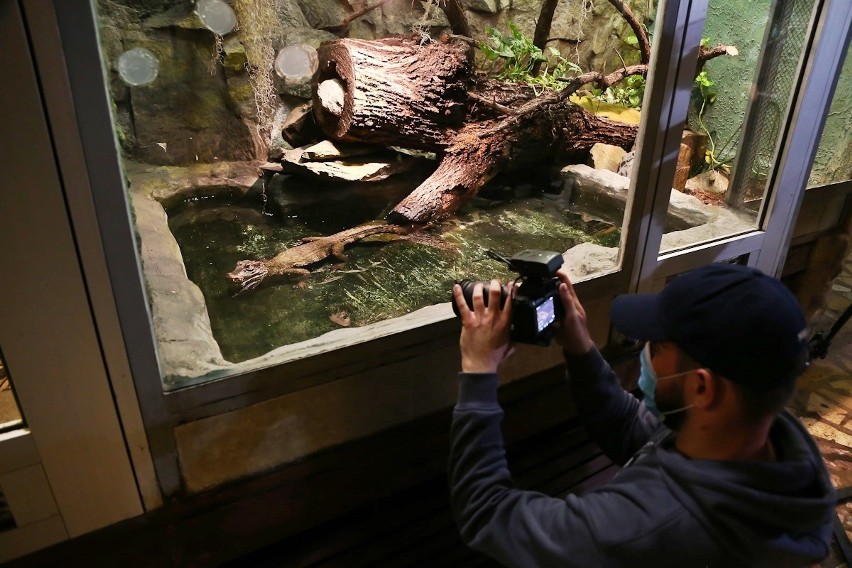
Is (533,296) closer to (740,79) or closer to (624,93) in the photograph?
(740,79)

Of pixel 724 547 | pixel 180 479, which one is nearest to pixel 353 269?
pixel 180 479

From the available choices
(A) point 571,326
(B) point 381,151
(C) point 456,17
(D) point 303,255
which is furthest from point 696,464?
(C) point 456,17

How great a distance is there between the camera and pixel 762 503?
0.89 m

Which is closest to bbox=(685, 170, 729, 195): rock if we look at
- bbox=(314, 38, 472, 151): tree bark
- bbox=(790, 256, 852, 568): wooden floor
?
bbox=(790, 256, 852, 568): wooden floor

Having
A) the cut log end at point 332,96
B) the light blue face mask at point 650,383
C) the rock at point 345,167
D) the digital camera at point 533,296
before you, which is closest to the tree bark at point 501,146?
the rock at point 345,167

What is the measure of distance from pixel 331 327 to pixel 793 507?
4.87 ft

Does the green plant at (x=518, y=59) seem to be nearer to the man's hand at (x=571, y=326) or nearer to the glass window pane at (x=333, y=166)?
the glass window pane at (x=333, y=166)

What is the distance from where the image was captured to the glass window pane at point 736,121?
2.37m

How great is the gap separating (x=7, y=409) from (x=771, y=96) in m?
3.20

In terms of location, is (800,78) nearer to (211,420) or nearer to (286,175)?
(211,420)

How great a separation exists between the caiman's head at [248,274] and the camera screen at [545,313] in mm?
1640

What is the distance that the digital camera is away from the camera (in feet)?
3.98

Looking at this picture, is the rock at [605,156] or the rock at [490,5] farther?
the rock at [490,5]

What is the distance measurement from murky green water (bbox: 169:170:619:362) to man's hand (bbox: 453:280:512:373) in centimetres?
74
